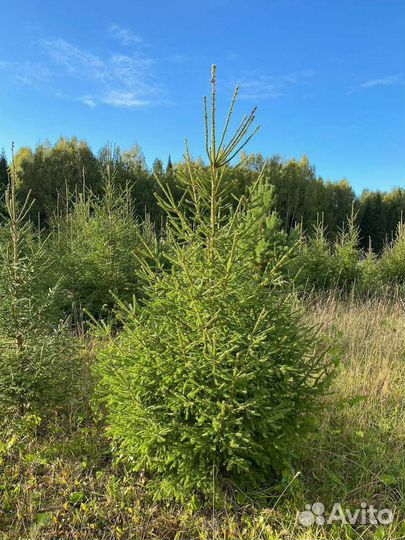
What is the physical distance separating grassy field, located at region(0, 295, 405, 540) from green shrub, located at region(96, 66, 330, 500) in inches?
6.8

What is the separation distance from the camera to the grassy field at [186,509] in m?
2.15

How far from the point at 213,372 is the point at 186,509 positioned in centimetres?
97

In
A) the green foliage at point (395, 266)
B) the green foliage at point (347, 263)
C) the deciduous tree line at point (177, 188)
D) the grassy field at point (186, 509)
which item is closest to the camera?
the grassy field at point (186, 509)

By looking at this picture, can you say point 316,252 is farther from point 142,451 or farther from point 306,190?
point 306,190

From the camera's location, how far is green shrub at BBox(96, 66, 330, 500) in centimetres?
205

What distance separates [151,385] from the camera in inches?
88.4

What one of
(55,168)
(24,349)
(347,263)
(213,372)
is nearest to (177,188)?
(347,263)

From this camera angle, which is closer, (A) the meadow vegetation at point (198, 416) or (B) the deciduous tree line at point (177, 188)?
(A) the meadow vegetation at point (198, 416)

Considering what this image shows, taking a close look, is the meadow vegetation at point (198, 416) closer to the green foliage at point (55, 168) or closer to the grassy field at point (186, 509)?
the grassy field at point (186, 509)

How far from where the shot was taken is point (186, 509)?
89.5 inches

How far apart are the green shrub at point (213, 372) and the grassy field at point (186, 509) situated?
17 cm

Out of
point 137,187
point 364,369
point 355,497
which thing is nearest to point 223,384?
point 355,497

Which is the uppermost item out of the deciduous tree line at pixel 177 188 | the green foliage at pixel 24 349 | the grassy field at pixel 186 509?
the deciduous tree line at pixel 177 188
